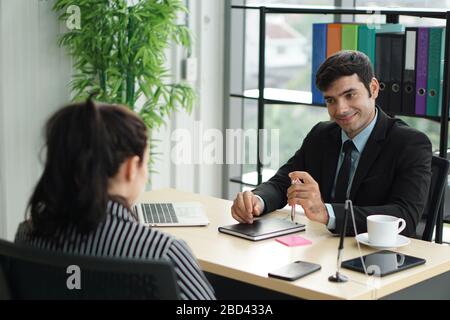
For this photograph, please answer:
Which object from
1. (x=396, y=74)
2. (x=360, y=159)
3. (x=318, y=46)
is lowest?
(x=360, y=159)

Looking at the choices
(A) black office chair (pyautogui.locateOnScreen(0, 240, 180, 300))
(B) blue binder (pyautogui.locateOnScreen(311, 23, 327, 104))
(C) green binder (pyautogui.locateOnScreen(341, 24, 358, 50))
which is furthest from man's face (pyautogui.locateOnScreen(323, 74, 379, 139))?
(A) black office chair (pyautogui.locateOnScreen(0, 240, 180, 300))

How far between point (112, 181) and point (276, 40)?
3693 millimetres

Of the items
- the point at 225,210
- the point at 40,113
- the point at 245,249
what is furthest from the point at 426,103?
the point at 40,113

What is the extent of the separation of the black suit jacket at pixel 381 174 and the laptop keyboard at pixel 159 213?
1.05 feet

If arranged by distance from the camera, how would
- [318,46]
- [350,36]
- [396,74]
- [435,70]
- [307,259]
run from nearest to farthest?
[307,259]
[435,70]
[396,74]
[350,36]
[318,46]

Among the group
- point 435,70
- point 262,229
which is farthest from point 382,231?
point 435,70

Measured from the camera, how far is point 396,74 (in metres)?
3.53

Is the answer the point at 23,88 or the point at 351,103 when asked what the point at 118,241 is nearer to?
the point at 351,103

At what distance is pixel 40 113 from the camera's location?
396 cm

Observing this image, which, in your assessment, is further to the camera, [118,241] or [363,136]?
[363,136]

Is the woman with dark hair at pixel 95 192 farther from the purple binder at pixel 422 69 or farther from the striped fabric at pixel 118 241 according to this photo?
the purple binder at pixel 422 69

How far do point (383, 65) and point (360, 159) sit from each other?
89 cm

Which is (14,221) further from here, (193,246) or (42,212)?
(42,212)

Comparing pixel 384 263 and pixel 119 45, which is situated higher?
pixel 119 45
